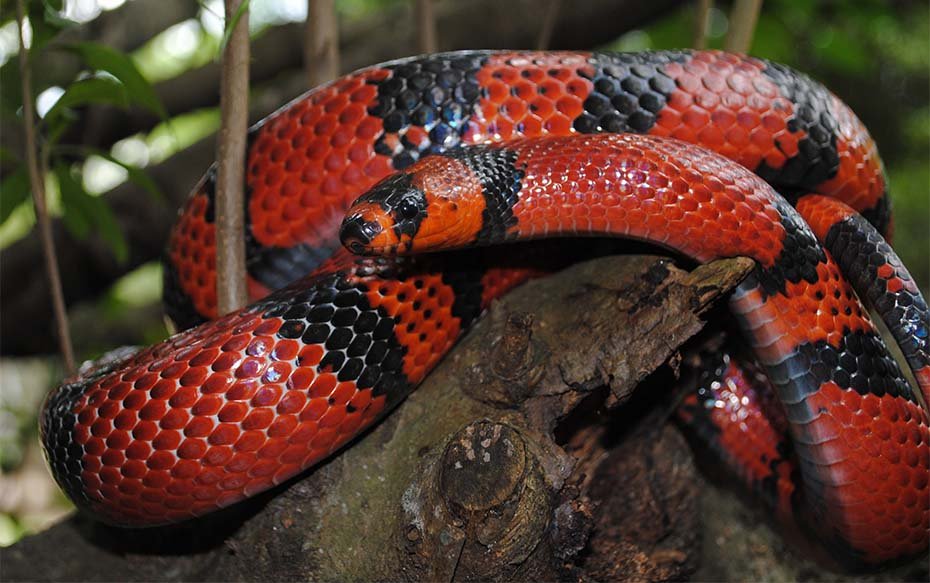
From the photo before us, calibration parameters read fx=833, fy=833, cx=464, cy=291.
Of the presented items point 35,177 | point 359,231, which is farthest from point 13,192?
point 359,231

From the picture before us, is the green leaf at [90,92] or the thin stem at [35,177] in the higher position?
the green leaf at [90,92]

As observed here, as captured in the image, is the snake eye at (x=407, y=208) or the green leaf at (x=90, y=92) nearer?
the snake eye at (x=407, y=208)

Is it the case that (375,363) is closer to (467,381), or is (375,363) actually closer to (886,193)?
(467,381)

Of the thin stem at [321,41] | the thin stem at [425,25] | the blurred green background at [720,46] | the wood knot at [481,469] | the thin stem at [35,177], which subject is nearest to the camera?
the wood knot at [481,469]

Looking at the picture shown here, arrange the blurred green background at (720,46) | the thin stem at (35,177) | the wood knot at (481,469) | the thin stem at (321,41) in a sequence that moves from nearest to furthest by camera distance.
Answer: the wood knot at (481,469) → the thin stem at (35,177) → the thin stem at (321,41) → the blurred green background at (720,46)

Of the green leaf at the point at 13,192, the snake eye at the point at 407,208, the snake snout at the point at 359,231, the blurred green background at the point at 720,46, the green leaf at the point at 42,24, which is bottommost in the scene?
the blurred green background at the point at 720,46

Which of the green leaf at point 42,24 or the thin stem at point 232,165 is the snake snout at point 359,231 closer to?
the thin stem at point 232,165

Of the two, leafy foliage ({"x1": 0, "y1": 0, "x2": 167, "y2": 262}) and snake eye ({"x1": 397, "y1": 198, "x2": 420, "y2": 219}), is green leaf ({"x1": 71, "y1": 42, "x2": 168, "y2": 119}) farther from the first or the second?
snake eye ({"x1": 397, "y1": 198, "x2": 420, "y2": 219})

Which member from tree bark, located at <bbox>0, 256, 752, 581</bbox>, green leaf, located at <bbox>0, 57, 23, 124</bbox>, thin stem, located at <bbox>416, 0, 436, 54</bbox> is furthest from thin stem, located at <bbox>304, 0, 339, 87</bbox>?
tree bark, located at <bbox>0, 256, 752, 581</bbox>

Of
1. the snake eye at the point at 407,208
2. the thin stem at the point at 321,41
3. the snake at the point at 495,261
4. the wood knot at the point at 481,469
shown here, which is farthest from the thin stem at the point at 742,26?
the wood knot at the point at 481,469
